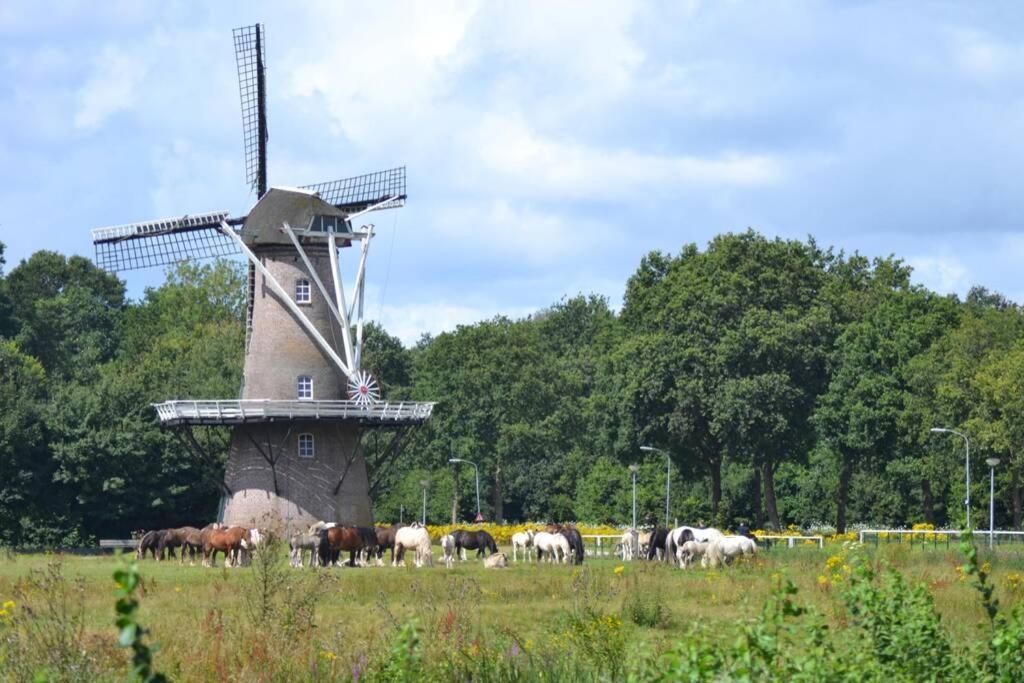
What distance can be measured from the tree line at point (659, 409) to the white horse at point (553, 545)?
1222 cm

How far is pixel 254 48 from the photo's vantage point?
6550 centimetres

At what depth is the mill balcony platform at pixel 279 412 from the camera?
2263 inches

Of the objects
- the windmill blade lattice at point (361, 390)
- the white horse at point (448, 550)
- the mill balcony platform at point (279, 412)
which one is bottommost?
the white horse at point (448, 550)

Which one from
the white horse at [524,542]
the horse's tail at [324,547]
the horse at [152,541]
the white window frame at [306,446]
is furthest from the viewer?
the white window frame at [306,446]

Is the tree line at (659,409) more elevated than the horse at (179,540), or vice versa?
the tree line at (659,409)

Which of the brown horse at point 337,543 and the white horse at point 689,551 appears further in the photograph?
the brown horse at point 337,543

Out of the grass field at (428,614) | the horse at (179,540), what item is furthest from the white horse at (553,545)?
the horse at (179,540)

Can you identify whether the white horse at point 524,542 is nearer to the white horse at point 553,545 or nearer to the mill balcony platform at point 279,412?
the white horse at point 553,545

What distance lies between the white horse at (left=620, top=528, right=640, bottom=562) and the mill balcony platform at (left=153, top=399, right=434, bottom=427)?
9.65 metres

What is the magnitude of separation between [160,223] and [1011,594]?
4185 cm

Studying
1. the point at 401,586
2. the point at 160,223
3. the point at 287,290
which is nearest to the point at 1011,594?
the point at 401,586

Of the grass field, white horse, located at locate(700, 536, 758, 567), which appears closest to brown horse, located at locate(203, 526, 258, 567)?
the grass field

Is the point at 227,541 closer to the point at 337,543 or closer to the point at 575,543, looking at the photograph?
the point at 337,543

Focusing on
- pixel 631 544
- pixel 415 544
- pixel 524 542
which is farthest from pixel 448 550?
pixel 631 544
